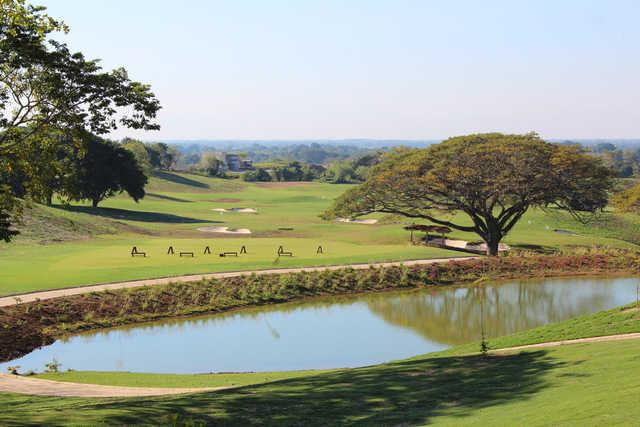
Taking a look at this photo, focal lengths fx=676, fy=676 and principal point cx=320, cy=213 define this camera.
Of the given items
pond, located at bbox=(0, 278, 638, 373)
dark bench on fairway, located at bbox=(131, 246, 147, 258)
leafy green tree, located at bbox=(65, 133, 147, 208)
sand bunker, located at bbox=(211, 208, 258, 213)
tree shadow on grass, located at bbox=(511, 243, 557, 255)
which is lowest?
pond, located at bbox=(0, 278, 638, 373)

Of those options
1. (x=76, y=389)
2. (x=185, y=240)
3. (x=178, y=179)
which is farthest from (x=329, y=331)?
(x=178, y=179)

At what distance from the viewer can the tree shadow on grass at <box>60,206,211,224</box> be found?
8288 cm

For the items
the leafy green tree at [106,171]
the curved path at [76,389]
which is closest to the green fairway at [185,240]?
the leafy green tree at [106,171]

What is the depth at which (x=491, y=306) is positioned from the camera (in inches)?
1533

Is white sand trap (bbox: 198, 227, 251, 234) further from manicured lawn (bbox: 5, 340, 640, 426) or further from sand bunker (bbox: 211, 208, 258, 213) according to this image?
manicured lawn (bbox: 5, 340, 640, 426)

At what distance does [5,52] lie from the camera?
63.6 ft

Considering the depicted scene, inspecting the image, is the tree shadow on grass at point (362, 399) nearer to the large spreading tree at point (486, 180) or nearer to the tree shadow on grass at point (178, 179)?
the large spreading tree at point (486, 180)

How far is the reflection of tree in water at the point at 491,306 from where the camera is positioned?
33.5 metres

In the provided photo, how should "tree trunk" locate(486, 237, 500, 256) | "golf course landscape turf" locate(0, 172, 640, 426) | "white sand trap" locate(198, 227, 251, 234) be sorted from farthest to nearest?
1. "white sand trap" locate(198, 227, 251, 234)
2. "tree trunk" locate(486, 237, 500, 256)
3. "golf course landscape turf" locate(0, 172, 640, 426)

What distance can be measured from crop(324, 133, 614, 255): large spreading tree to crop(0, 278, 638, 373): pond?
1042 cm

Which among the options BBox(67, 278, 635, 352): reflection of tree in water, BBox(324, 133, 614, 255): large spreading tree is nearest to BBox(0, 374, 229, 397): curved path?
BBox(67, 278, 635, 352): reflection of tree in water

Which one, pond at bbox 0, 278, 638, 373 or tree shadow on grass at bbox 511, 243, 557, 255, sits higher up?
tree shadow on grass at bbox 511, 243, 557, 255

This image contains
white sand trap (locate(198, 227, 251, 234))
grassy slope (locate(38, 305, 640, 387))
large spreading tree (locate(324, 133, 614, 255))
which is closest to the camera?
grassy slope (locate(38, 305, 640, 387))

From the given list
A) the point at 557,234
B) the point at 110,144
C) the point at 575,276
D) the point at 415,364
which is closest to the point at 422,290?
the point at 575,276
